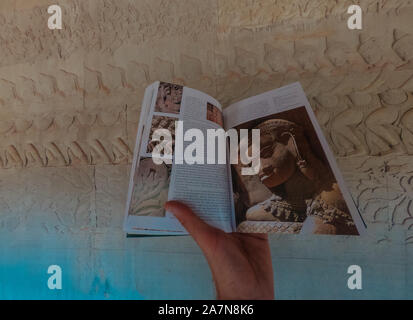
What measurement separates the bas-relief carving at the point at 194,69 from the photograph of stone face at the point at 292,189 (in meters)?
0.15

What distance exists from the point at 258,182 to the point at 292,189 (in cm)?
9

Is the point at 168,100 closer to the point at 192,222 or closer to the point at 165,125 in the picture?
the point at 165,125

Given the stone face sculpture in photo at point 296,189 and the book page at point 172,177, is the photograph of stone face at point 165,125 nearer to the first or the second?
the book page at point 172,177

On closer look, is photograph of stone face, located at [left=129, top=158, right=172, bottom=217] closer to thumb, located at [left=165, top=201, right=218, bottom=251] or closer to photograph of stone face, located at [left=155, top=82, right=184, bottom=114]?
thumb, located at [left=165, top=201, right=218, bottom=251]

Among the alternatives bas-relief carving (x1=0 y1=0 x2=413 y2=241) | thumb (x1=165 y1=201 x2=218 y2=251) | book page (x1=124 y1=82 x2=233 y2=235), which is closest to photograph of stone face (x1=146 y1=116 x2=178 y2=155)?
book page (x1=124 y1=82 x2=233 y2=235)

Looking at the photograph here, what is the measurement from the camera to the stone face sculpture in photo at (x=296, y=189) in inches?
28.2

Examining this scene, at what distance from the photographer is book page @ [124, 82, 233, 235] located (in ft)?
2.34

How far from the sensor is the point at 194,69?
3.19 feet

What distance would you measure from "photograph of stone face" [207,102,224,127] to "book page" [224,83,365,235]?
0.22ft

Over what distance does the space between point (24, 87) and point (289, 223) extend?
107 cm

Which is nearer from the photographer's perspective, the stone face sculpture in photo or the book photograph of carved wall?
the stone face sculpture in photo

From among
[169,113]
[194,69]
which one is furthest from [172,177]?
[194,69]
